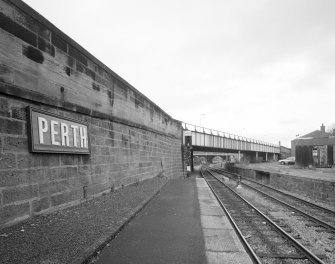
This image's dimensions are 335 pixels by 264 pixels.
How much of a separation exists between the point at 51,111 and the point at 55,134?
1.87 feet

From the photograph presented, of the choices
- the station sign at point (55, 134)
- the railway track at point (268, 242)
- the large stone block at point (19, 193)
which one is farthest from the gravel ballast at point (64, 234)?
the railway track at point (268, 242)

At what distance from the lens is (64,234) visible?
21.0 feet

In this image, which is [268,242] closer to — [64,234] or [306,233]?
[306,233]

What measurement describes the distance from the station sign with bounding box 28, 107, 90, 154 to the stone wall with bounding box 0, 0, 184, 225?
0.16 metres

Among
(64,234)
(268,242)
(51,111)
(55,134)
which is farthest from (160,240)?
(51,111)

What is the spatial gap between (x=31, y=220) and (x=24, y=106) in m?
2.40

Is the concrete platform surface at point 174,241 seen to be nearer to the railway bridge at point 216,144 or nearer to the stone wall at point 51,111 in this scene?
the stone wall at point 51,111

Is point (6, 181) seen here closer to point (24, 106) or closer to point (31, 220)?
point (31, 220)

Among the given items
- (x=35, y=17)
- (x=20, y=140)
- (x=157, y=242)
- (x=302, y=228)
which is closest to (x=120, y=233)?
(x=157, y=242)

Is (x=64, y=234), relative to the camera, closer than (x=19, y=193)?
Yes

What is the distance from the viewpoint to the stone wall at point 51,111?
640 cm

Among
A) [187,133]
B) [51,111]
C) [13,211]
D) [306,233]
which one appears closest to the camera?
[13,211]

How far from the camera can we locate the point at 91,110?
1042 centimetres

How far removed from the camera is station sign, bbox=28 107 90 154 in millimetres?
7113
